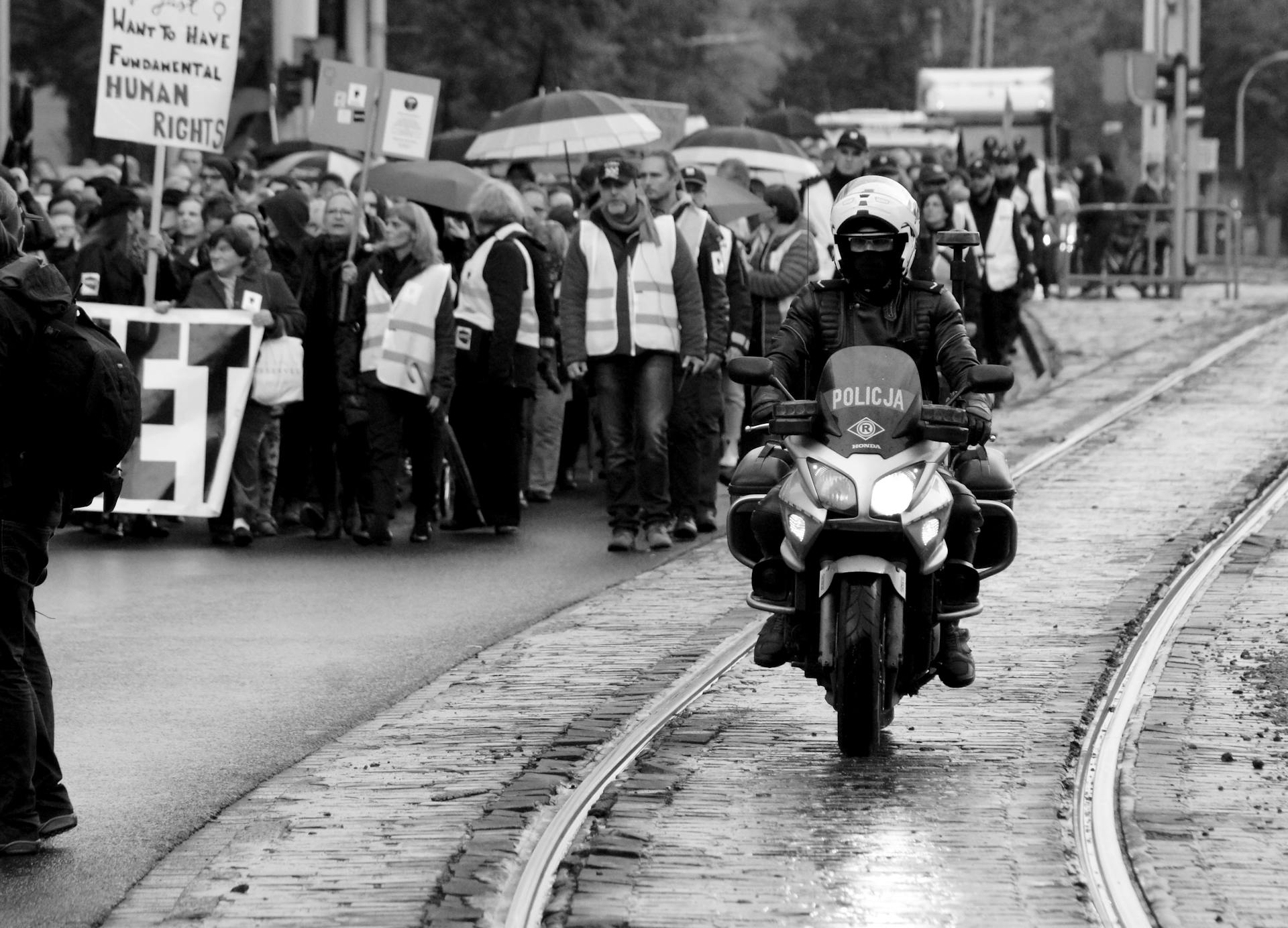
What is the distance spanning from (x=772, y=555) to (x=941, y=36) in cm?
7954

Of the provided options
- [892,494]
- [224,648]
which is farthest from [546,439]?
[892,494]

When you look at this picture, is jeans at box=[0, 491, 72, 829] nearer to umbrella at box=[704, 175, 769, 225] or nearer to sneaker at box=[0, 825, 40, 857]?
sneaker at box=[0, 825, 40, 857]

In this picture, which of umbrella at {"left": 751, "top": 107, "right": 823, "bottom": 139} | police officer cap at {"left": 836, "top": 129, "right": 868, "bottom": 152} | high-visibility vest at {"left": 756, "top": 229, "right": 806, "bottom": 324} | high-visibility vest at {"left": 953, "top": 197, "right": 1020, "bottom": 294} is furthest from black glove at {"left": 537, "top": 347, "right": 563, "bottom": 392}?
umbrella at {"left": 751, "top": 107, "right": 823, "bottom": 139}

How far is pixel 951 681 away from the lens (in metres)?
8.37

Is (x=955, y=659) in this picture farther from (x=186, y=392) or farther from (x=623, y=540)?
(x=186, y=392)

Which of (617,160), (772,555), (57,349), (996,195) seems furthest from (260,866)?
(996,195)

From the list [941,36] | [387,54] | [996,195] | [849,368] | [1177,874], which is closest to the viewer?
[1177,874]

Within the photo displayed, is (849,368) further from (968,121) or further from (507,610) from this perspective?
(968,121)

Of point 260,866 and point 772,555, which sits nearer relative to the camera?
point 260,866

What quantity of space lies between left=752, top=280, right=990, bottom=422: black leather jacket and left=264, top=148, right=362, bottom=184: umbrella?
40.9 ft

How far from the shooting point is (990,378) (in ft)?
26.1

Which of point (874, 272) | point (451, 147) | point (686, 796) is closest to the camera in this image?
point (686, 796)

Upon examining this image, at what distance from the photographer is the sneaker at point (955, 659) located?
329 inches

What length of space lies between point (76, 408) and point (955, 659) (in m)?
3.00
